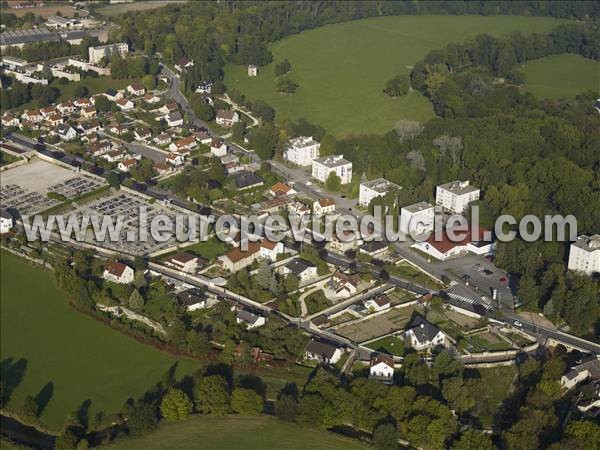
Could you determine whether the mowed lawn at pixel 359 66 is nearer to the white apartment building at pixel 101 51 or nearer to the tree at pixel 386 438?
the white apartment building at pixel 101 51

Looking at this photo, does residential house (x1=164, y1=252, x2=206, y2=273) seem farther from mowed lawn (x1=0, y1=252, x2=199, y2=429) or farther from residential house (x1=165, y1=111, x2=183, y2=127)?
residential house (x1=165, y1=111, x2=183, y2=127)

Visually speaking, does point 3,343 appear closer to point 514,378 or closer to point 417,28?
point 514,378

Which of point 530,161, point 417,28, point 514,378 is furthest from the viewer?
point 417,28

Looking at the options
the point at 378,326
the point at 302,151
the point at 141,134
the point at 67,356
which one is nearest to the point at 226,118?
the point at 141,134

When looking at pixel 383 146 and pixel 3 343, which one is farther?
pixel 383 146

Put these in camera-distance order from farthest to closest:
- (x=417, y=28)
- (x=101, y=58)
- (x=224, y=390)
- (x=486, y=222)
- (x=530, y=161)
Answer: (x=417, y=28) < (x=101, y=58) < (x=530, y=161) < (x=486, y=222) < (x=224, y=390)

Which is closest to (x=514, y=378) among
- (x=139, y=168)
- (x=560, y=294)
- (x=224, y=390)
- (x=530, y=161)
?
(x=560, y=294)

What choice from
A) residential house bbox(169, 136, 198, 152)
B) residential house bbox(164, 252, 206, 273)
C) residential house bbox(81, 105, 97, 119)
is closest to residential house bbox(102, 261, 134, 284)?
residential house bbox(164, 252, 206, 273)

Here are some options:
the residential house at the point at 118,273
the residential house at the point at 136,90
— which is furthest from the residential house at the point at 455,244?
the residential house at the point at 136,90
